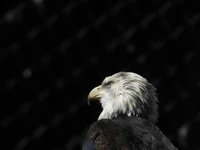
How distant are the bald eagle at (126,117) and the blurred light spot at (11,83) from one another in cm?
22

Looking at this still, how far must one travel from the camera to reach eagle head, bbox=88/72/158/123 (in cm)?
318

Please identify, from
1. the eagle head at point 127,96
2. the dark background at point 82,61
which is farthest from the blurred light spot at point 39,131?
the eagle head at point 127,96

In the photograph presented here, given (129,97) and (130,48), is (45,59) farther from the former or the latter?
(130,48)

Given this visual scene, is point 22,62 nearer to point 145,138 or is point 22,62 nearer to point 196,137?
point 145,138

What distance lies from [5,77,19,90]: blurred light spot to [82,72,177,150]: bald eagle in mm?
221

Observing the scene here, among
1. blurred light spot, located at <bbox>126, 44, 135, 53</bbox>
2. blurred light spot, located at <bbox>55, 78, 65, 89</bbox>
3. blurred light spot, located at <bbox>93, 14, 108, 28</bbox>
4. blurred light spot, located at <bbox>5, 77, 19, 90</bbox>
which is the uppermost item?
blurred light spot, located at <bbox>5, 77, 19, 90</bbox>

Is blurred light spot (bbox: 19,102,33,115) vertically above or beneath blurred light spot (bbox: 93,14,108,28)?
beneath

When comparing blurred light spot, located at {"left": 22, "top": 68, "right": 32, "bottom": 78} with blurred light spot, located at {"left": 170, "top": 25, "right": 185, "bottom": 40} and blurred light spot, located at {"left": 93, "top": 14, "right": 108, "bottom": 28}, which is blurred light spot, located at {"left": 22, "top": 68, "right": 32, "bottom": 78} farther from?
blurred light spot, located at {"left": 170, "top": 25, "right": 185, "bottom": 40}

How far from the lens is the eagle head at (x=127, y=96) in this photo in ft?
10.4

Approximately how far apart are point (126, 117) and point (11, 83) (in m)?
0.41

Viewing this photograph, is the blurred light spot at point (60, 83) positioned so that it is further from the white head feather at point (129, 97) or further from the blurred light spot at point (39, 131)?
the white head feather at point (129, 97)

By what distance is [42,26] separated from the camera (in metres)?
2.90

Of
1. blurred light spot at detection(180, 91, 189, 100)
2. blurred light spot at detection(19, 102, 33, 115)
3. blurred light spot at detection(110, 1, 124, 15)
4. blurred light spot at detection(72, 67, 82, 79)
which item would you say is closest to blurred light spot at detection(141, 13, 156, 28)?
blurred light spot at detection(110, 1, 124, 15)

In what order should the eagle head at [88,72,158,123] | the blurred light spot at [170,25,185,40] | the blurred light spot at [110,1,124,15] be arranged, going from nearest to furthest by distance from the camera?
the eagle head at [88,72,158,123] < the blurred light spot at [110,1,124,15] < the blurred light spot at [170,25,185,40]
